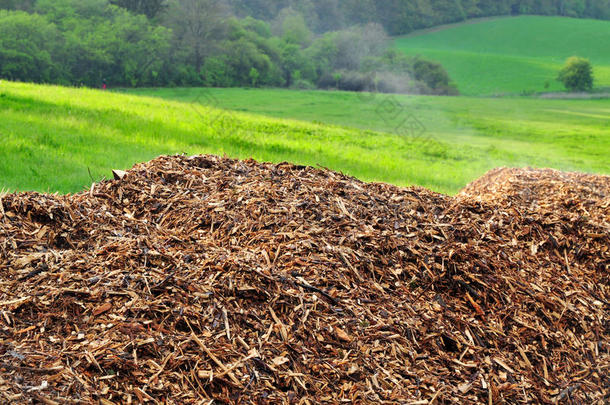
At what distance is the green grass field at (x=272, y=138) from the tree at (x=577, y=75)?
16.0 m

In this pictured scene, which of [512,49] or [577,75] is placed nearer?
[577,75]

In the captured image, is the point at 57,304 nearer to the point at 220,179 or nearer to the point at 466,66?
the point at 220,179

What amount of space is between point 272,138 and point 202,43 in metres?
19.9

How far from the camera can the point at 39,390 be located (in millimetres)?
2541

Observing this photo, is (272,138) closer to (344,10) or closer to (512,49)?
(344,10)

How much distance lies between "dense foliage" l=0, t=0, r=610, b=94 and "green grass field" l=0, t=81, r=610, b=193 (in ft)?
14.5

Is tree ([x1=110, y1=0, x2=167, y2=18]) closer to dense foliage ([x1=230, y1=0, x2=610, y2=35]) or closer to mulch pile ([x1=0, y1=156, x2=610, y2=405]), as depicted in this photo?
dense foliage ([x1=230, y1=0, x2=610, y2=35])

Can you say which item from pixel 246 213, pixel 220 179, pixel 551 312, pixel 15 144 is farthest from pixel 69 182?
pixel 551 312

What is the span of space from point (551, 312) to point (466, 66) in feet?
149

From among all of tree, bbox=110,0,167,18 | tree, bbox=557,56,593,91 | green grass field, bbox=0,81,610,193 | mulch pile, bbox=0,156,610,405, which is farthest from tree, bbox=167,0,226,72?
tree, bbox=557,56,593,91

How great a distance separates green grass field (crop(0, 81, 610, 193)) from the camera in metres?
8.14

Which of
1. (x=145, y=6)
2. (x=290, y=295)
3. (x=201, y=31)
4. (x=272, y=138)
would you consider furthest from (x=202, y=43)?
(x=290, y=295)

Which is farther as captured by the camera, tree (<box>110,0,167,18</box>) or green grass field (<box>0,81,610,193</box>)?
tree (<box>110,0,167,18</box>)

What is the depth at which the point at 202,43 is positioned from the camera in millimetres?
30125
